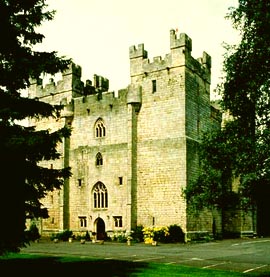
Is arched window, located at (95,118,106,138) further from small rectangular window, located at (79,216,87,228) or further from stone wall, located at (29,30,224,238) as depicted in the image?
small rectangular window, located at (79,216,87,228)

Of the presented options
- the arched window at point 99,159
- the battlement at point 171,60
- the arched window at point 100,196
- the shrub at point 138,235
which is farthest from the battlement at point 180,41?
the shrub at point 138,235

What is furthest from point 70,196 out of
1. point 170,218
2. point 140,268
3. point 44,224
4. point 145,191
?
point 140,268

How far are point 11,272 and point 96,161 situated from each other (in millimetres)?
24324

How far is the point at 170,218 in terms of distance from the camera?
3497 centimetres

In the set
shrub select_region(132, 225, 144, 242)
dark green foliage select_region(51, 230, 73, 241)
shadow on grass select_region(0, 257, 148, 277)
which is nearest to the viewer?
shadow on grass select_region(0, 257, 148, 277)

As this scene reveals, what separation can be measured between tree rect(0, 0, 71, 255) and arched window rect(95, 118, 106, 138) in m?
24.4

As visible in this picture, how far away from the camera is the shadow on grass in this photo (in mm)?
16219

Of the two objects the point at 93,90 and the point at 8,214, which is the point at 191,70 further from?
the point at 8,214

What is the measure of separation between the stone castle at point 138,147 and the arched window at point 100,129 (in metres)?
0.09

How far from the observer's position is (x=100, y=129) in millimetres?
40375

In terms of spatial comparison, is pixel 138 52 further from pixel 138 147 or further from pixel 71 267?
pixel 71 267

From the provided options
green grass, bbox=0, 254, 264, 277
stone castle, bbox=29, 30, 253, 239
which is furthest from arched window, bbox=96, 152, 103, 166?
green grass, bbox=0, 254, 264, 277

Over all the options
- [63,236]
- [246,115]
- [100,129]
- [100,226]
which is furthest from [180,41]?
[246,115]

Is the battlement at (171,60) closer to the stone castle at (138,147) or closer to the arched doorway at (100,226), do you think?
the stone castle at (138,147)
